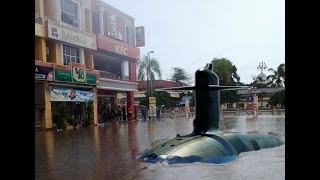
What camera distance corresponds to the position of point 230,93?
5950cm

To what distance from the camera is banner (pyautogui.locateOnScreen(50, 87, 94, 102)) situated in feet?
82.6

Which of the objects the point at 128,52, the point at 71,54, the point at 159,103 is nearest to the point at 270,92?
the point at 159,103

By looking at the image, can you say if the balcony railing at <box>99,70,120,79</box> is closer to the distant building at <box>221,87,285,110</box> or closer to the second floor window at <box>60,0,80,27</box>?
the second floor window at <box>60,0,80,27</box>

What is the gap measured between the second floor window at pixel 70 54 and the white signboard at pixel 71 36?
0.46 m

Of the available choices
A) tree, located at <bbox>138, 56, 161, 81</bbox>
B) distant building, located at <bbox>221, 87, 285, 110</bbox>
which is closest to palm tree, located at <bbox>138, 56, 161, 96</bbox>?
tree, located at <bbox>138, 56, 161, 81</bbox>

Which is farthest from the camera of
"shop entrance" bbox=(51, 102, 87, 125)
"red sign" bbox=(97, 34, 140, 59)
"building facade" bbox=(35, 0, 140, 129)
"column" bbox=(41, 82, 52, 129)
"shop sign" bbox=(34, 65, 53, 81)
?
"red sign" bbox=(97, 34, 140, 59)

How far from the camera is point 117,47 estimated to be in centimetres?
3625

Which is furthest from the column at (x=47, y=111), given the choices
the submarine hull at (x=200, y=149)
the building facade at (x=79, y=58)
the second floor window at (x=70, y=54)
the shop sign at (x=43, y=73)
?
the submarine hull at (x=200, y=149)

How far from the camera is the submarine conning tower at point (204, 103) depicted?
10.7 m

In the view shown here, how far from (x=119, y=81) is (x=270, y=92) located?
1396 inches

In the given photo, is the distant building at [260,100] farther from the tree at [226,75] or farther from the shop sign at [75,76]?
the shop sign at [75,76]

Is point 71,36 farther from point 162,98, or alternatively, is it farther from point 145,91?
point 145,91

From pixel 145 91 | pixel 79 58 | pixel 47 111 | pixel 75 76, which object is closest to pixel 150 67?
pixel 145 91

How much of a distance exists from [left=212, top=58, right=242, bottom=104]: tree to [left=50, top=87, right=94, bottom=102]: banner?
29624 mm
